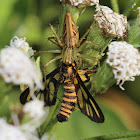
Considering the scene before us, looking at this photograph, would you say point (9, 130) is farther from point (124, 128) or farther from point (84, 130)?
point (124, 128)

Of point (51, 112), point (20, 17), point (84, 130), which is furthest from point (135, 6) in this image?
point (84, 130)

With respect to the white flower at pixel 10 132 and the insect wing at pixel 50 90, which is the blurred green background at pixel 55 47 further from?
the white flower at pixel 10 132

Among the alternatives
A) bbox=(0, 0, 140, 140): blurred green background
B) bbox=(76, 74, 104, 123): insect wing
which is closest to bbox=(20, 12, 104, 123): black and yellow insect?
bbox=(76, 74, 104, 123): insect wing

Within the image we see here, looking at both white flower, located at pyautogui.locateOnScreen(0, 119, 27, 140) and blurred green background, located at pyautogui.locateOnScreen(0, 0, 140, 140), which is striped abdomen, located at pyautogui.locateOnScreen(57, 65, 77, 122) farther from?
white flower, located at pyautogui.locateOnScreen(0, 119, 27, 140)

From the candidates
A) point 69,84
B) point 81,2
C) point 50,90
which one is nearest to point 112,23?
point 81,2

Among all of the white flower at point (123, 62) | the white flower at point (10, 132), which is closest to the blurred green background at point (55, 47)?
the white flower at point (123, 62)

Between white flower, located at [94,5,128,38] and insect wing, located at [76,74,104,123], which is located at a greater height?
white flower, located at [94,5,128,38]

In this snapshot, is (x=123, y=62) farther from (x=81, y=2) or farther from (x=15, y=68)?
(x=15, y=68)
